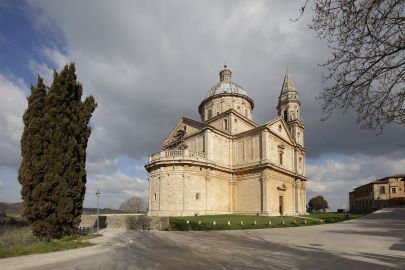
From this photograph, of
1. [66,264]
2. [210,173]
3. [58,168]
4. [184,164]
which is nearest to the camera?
[66,264]

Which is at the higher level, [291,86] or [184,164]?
[291,86]

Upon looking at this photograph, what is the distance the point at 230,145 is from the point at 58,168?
27.3 m

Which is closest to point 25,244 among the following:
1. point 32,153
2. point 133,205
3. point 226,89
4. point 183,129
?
point 32,153

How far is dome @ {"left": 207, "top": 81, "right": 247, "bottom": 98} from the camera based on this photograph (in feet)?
158

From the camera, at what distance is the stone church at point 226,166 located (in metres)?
35.8

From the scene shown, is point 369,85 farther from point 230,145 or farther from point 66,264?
point 230,145

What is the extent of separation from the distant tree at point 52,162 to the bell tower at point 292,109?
39.5 meters

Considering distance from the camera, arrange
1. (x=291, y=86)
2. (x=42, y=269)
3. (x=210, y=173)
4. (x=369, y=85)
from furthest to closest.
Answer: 1. (x=291, y=86)
2. (x=210, y=173)
3. (x=42, y=269)
4. (x=369, y=85)

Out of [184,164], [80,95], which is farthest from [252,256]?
[184,164]

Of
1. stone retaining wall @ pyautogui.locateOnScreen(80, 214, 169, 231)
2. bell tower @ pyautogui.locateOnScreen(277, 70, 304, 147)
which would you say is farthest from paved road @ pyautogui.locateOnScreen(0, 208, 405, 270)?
bell tower @ pyautogui.locateOnScreen(277, 70, 304, 147)

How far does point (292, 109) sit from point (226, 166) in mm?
18325

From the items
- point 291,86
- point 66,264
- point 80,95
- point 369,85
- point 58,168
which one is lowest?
point 66,264

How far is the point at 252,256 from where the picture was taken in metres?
12.0

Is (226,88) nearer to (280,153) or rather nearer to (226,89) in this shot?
(226,89)
